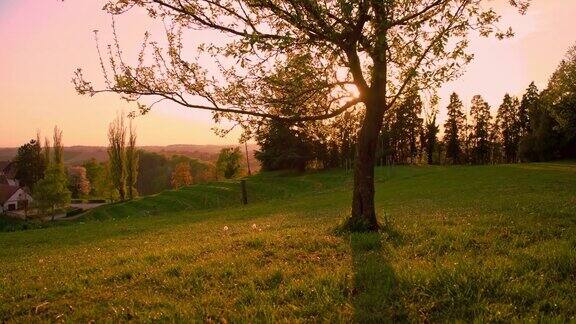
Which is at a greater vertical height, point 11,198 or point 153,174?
point 153,174

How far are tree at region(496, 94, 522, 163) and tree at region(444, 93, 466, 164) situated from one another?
33.5 feet

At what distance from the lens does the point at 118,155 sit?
251 feet

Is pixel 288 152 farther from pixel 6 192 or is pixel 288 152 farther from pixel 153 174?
pixel 153 174

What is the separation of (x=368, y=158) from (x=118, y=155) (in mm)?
70914

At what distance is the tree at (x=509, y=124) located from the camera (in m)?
106

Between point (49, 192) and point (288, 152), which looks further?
point (288, 152)

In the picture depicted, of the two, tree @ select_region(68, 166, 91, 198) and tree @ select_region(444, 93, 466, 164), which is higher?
tree @ select_region(444, 93, 466, 164)

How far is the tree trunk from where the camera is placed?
13195 mm

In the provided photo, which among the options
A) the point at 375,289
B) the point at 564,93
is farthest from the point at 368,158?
the point at 564,93

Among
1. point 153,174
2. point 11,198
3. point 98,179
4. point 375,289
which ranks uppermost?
point 375,289

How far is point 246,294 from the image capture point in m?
7.54

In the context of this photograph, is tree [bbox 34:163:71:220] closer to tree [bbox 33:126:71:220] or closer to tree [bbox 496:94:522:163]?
tree [bbox 33:126:71:220]

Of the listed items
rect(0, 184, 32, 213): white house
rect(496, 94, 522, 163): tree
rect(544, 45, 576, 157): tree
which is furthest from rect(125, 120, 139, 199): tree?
rect(496, 94, 522, 163): tree

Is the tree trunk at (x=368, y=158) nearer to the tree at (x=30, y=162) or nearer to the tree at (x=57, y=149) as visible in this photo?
the tree at (x=57, y=149)
